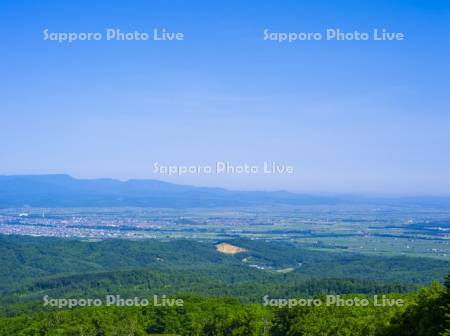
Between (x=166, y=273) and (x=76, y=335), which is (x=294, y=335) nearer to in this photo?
(x=76, y=335)

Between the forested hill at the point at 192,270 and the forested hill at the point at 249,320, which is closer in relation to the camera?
the forested hill at the point at 249,320

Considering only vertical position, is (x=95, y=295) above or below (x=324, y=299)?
below

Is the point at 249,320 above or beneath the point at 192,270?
above

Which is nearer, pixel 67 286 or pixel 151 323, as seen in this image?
pixel 151 323

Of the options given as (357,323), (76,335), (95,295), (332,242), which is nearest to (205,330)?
(76,335)

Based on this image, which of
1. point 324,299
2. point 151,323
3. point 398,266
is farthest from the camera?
point 398,266

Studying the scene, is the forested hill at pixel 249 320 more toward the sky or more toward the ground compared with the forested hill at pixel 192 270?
more toward the sky

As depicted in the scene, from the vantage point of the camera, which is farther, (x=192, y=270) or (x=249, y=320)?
(x=192, y=270)

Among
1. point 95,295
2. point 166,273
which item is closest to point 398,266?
point 166,273

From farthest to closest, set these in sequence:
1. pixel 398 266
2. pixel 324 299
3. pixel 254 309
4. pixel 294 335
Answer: pixel 398 266 → pixel 254 309 → pixel 324 299 → pixel 294 335

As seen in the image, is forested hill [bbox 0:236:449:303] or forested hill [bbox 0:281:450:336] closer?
forested hill [bbox 0:281:450:336]

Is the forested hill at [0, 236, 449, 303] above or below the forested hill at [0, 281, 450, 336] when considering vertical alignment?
below
